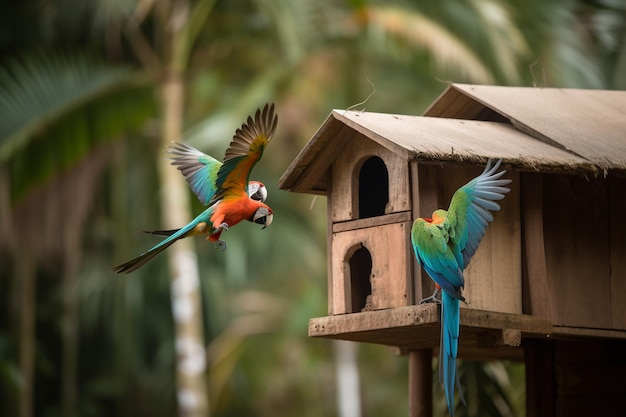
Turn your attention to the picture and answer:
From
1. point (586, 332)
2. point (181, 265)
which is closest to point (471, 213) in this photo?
point (586, 332)

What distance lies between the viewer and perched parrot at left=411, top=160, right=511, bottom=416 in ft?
21.9

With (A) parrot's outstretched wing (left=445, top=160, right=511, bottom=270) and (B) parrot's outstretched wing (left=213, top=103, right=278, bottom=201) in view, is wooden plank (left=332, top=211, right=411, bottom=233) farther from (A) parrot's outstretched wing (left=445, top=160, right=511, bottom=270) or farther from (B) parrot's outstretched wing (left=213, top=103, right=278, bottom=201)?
(B) parrot's outstretched wing (left=213, top=103, right=278, bottom=201)

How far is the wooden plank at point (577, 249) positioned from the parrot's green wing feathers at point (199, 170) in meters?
2.08

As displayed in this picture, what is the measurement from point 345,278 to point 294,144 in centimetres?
1294

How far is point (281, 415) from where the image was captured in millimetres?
23125

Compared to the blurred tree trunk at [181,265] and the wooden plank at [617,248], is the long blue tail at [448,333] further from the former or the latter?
the blurred tree trunk at [181,265]

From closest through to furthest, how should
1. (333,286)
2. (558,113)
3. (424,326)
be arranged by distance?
1. (424,326)
2. (333,286)
3. (558,113)

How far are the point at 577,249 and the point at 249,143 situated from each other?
89.0 inches

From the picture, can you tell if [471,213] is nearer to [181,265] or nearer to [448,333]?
[448,333]

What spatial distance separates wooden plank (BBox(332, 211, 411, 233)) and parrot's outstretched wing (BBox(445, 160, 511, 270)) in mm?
425

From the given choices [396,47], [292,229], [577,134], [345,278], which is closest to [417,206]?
[345,278]

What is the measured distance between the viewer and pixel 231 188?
7391mm

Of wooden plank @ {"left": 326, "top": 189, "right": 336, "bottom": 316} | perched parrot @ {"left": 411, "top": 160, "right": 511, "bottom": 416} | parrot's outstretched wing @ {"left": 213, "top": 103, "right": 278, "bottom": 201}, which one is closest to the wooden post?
wooden plank @ {"left": 326, "top": 189, "right": 336, "bottom": 316}

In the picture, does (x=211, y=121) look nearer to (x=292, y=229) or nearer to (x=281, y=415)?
(x=292, y=229)
